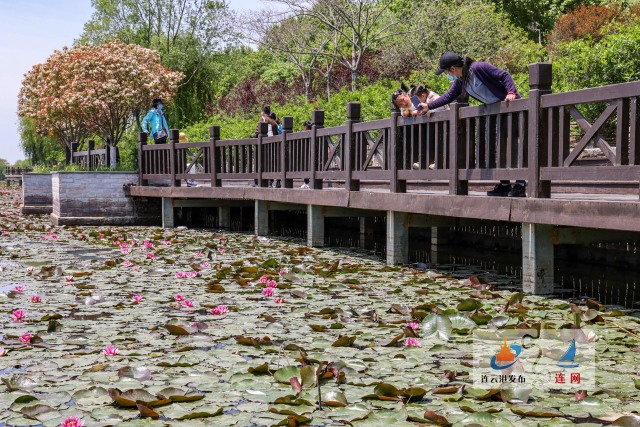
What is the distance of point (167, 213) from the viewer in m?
17.0

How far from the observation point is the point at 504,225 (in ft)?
39.2

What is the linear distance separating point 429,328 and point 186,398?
207cm

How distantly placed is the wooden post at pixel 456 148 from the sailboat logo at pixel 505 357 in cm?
369

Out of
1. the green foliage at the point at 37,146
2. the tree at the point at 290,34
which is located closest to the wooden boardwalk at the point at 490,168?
the tree at the point at 290,34

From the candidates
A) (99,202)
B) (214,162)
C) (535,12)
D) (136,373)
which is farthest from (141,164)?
(535,12)

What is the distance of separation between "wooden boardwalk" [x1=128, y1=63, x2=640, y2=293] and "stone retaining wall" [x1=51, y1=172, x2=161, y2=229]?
4.40m

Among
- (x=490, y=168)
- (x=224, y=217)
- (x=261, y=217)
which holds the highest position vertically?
(x=490, y=168)

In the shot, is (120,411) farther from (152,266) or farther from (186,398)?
(152,266)

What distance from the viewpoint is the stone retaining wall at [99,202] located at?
1722 cm

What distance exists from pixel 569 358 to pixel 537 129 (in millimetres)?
2950

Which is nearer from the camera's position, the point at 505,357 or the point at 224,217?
the point at 505,357

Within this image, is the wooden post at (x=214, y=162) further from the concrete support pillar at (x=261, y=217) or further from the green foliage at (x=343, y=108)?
the green foliage at (x=343, y=108)

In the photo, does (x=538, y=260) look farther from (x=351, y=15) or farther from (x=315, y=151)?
(x=351, y=15)

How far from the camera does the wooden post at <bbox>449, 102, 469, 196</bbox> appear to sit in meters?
8.46
